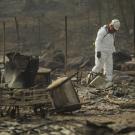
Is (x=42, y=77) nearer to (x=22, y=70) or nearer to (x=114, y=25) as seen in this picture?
(x=22, y=70)

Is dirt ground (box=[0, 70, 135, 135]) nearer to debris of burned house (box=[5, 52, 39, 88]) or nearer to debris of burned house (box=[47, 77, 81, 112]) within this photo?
debris of burned house (box=[47, 77, 81, 112])

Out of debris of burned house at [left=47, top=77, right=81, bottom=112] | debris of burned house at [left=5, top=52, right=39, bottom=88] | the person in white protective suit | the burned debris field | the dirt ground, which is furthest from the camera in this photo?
the person in white protective suit

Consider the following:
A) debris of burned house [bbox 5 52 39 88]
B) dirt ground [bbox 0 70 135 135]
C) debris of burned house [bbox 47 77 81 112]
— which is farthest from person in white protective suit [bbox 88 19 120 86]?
debris of burned house [bbox 47 77 81 112]

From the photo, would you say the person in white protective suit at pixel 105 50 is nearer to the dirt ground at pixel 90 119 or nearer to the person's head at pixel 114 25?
the person's head at pixel 114 25

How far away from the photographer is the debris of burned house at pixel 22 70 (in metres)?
14.2

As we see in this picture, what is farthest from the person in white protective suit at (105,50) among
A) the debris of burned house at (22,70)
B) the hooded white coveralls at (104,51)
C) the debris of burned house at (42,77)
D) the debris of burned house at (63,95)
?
the debris of burned house at (63,95)

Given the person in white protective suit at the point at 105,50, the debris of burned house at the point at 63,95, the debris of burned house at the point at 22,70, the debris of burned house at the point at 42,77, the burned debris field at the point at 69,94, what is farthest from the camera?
the person in white protective suit at the point at 105,50

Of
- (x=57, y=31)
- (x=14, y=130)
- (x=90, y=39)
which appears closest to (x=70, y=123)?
(x=14, y=130)

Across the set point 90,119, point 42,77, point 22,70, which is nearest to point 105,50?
point 42,77

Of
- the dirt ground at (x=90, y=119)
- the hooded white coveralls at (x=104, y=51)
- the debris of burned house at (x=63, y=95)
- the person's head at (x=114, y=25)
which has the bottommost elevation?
the dirt ground at (x=90, y=119)

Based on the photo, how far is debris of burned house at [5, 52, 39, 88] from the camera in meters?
14.2

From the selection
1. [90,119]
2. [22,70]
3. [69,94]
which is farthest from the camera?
[22,70]

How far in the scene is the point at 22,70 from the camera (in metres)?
Answer: 14.2

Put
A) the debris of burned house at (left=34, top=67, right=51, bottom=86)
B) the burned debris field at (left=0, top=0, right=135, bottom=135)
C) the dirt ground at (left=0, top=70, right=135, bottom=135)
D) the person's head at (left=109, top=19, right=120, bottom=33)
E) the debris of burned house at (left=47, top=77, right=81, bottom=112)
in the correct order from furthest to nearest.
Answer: the person's head at (left=109, top=19, right=120, bottom=33), the debris of burned house at (left=34, top=67, right=51, bottom=86), the debris of burned house at (left=47, top=77, right=81, bottom=112), the burned debris field at (left=0, top=0, right=135, bottom=135), the dirt ground at (left=0, top=70, right=135, bottom=135)
